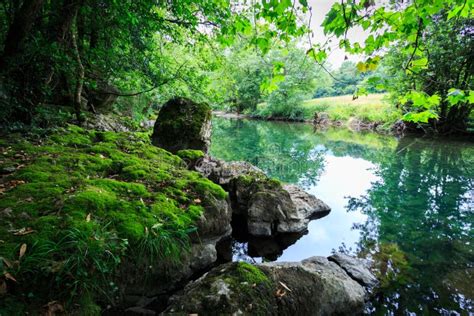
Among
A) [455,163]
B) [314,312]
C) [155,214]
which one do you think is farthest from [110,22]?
[455,163]

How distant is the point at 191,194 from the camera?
478 cm

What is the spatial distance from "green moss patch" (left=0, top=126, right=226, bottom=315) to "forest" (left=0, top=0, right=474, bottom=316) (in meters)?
0.02

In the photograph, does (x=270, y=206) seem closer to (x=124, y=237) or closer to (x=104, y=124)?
(x=124, y=237)

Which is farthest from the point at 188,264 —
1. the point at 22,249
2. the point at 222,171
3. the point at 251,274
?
the point at 222,171

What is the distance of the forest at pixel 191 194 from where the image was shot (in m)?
2.79

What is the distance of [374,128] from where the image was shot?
104 ft

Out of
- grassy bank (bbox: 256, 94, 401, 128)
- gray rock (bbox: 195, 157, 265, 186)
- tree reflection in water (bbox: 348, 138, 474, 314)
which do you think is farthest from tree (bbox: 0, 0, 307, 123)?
grassy bank (bbox: 256, 94, 401, 128)

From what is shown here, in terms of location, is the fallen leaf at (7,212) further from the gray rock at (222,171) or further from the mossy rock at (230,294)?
the gray rock at (222,171)

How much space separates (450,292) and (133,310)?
497 cm

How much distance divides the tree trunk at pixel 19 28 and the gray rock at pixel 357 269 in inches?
311

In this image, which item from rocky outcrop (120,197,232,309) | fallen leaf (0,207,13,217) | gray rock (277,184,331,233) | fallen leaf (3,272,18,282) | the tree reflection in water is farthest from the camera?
gray rock (277,184,331,233)

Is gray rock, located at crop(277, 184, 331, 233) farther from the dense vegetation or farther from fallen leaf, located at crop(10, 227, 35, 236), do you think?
fallen leaf, located at crop(10, 227, 35, 236)

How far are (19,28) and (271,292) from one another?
7142 millimetres

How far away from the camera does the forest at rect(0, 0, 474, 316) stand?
2.79 metres
